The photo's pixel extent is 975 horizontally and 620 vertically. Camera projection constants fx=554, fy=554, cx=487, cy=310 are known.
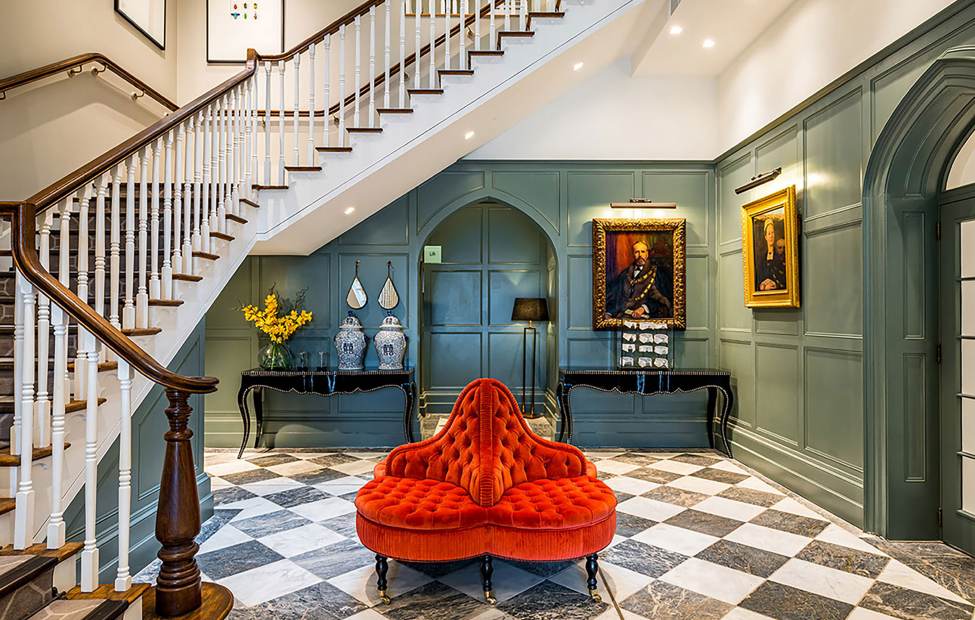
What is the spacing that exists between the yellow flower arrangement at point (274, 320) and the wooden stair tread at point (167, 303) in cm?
239

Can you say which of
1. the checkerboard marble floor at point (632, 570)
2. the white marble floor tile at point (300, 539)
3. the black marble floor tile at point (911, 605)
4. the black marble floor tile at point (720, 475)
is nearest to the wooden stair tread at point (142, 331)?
the checkerboard marble floor at point (632, 570)

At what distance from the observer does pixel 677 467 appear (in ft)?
16.2

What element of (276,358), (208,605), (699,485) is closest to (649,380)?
(699,485)

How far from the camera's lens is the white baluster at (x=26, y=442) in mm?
1953

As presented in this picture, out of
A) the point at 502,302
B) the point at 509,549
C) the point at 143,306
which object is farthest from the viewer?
the point at 502,302

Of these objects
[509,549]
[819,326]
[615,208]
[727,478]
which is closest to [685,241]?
[615,208]

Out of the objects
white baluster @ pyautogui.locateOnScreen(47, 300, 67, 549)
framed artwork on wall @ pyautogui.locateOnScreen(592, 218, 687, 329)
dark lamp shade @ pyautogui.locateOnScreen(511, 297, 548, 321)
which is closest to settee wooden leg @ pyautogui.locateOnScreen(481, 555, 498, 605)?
white baluster @ pyautogui.locateOnScreen(47, 300, 67, 549)

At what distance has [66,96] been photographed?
4.08 meters

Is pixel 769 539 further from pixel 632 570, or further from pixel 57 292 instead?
pixel 57 292

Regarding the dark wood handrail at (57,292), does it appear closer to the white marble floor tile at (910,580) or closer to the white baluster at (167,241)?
the white baluster at (167,241)

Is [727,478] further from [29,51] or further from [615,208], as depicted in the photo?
[29,51]

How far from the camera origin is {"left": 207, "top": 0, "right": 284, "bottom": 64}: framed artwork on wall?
5.72m

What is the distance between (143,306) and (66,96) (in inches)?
95.8

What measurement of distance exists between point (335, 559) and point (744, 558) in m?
2.28
